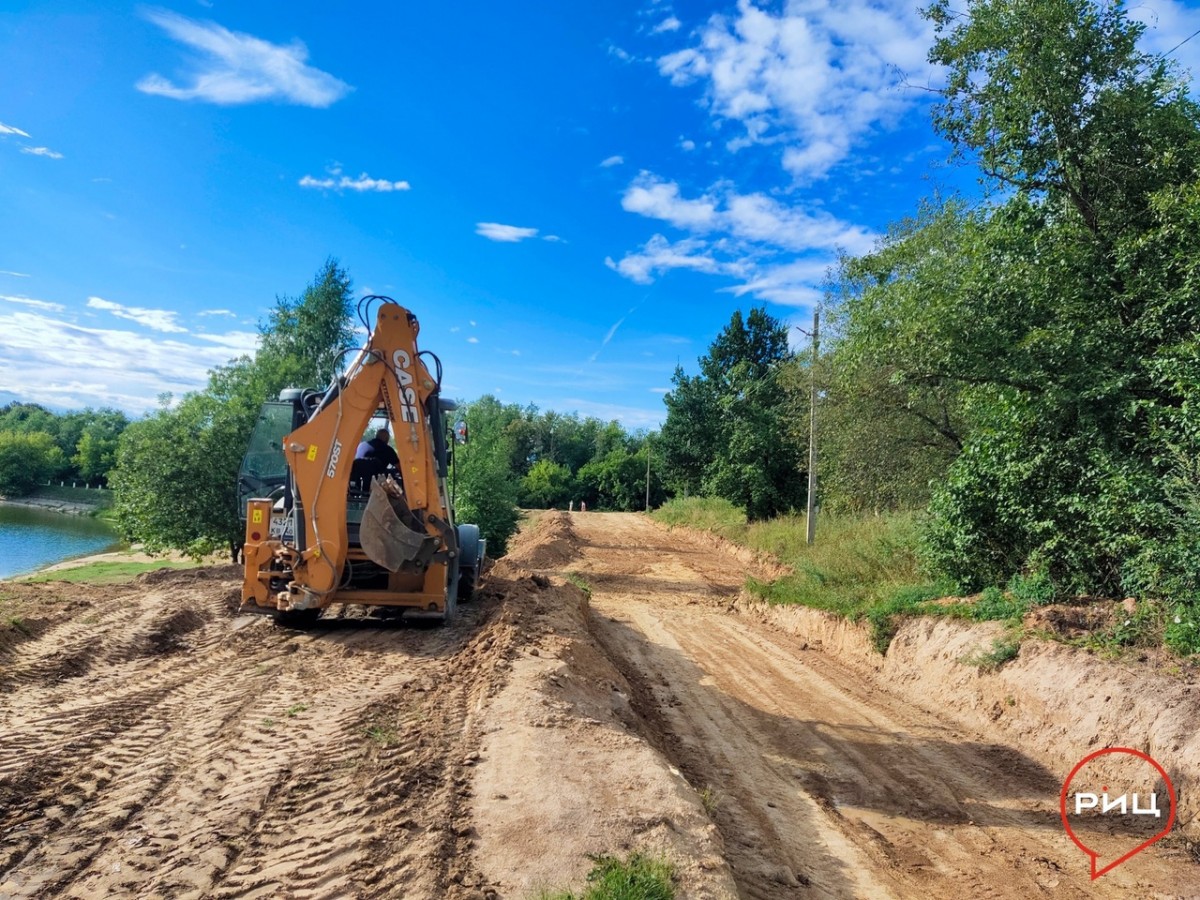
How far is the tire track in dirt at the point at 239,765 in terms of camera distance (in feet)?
10.5

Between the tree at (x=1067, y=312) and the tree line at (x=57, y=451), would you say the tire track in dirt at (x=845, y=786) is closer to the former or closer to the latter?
the tree at (x=1067, y=312)

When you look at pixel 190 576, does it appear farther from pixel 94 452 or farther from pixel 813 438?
pixel 94 452

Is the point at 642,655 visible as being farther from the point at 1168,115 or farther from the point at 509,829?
the point at 1168,115

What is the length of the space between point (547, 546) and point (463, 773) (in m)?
18.8

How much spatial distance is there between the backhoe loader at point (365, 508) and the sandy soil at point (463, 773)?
1.78 feet

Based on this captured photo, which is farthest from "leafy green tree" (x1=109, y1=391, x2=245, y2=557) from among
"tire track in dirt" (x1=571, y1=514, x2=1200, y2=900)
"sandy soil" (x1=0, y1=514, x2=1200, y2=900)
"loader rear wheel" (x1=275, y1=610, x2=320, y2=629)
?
"tire track in dirt" (x1=571, y1=514, x2=1200, y2=900)

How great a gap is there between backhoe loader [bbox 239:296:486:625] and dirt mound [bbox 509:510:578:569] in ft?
38.0

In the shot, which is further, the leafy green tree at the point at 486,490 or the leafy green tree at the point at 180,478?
the leafy green tree at the point at 486,490

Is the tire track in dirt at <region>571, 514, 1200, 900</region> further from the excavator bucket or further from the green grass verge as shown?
the excavator bucket

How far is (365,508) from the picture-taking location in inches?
300

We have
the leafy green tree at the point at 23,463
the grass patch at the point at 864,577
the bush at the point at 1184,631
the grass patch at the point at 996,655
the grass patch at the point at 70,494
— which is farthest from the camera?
the leafy green tree at the point at 23,463

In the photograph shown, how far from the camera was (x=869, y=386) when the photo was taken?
1586cm

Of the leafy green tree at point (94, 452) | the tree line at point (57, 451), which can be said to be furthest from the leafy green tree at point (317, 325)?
the leafy green tree at point (94, 452)

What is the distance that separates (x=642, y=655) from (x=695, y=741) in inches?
141
